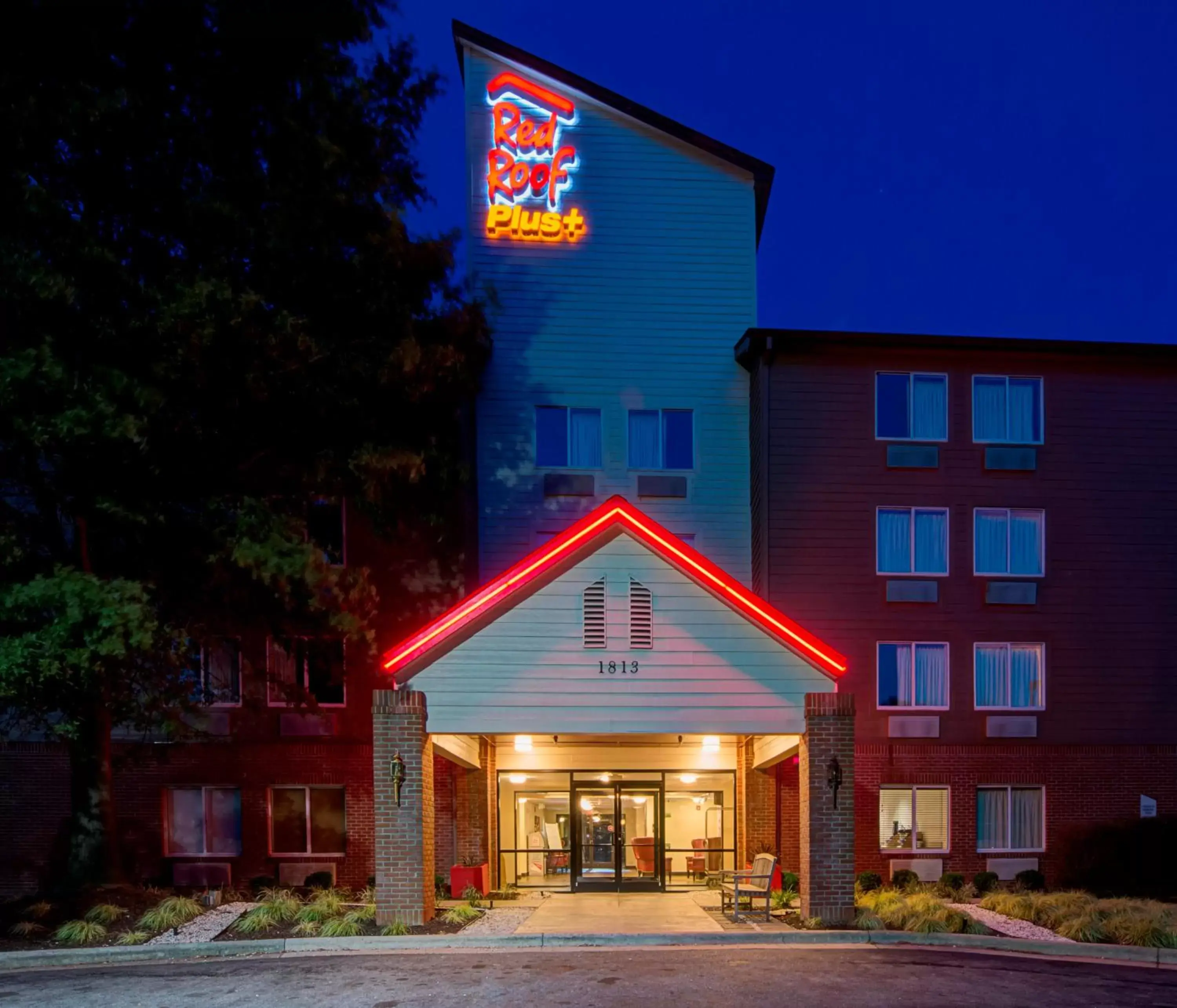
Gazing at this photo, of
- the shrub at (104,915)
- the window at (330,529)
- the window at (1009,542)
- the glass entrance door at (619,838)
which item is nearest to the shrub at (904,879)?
the glass entrance door at (619,838)

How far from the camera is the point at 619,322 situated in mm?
20422

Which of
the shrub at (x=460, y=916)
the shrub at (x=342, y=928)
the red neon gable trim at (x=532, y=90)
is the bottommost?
the shrub at (x=460, y=916)

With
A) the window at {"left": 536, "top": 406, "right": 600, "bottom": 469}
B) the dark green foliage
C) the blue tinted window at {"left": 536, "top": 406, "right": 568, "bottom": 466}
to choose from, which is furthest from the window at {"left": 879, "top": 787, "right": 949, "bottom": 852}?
the blue tinted window at {"left": 536, "top": 406, "right": 568, "bottom": 466}

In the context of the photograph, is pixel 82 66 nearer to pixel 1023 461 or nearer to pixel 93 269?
pixel 93 269

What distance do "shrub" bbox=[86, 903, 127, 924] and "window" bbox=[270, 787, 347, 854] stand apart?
4781mm

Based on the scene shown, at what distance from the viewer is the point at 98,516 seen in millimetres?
14953

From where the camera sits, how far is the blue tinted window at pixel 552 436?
20141 millimetres

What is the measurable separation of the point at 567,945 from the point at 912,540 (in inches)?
450

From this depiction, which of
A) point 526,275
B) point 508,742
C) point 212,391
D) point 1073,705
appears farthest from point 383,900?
point 1073,705

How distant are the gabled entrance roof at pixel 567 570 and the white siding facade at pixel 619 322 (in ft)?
18.4

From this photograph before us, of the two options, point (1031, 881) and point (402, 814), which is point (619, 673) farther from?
point (1031, 881)

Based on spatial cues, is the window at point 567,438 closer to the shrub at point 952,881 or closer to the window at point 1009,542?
the window at point 1009,542

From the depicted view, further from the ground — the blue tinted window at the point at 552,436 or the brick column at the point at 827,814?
the blue tinted window at the point at 552,436

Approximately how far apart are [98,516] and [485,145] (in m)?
11.5
